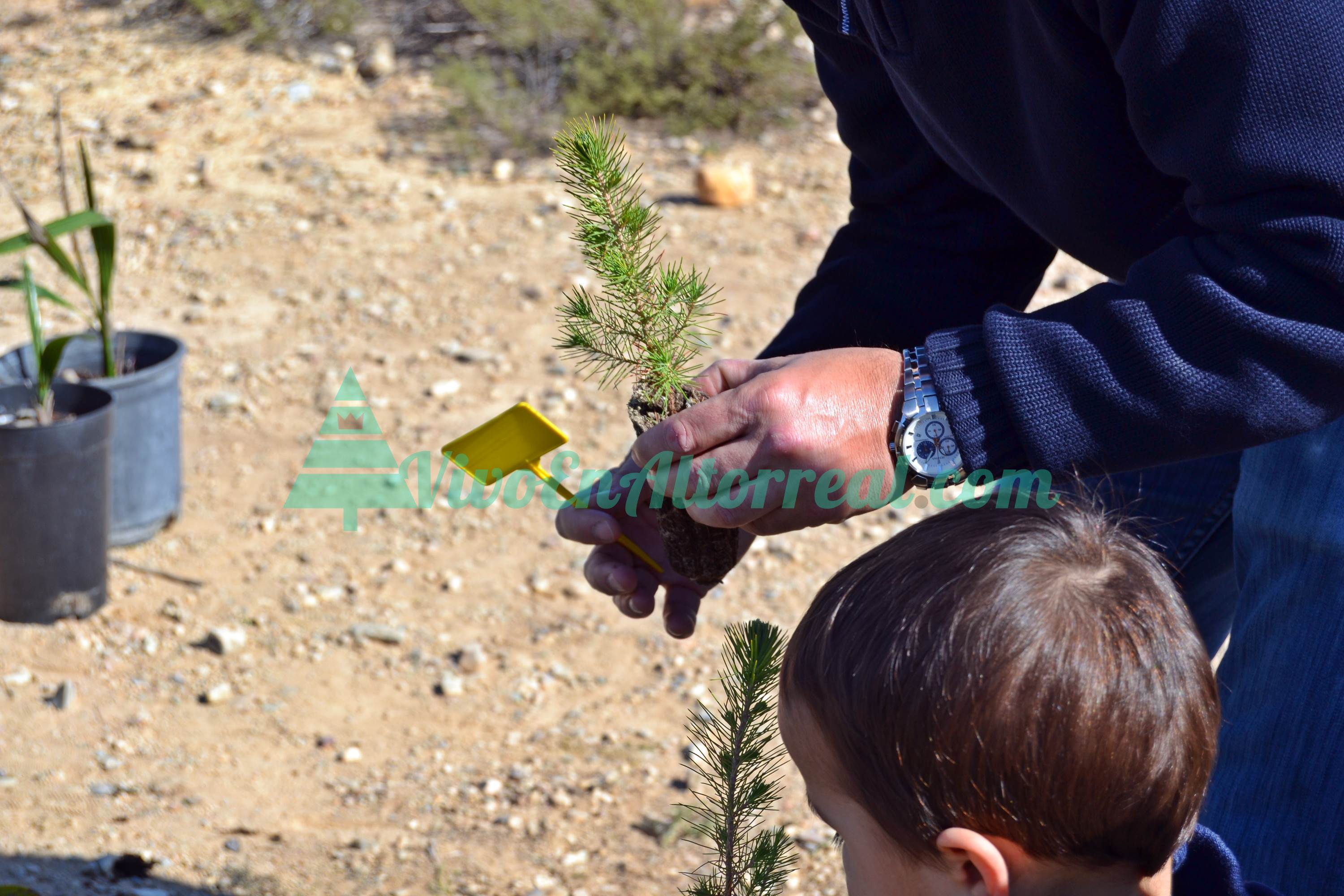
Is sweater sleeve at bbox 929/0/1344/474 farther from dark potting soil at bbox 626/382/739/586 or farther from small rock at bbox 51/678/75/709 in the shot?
small rock at bbox 51/678/75/709

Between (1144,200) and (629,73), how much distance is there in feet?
15.2

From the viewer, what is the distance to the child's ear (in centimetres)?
104

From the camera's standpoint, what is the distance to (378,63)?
20.9 feet

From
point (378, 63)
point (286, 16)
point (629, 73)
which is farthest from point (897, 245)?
point (286, 16)

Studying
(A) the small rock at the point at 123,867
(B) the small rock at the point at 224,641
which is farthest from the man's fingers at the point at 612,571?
(B) the small rock at the point at 224,641

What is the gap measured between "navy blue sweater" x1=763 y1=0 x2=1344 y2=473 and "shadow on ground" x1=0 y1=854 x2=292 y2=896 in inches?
63.4

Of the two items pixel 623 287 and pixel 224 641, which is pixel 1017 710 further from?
pixel 224 641

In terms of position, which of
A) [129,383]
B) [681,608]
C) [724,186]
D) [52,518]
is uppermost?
[681,608]

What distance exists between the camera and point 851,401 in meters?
1.29

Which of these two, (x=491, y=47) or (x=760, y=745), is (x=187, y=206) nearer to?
(x=491, y=47)

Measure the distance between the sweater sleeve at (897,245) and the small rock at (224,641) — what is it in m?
1.78

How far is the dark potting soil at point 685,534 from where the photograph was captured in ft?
4.65

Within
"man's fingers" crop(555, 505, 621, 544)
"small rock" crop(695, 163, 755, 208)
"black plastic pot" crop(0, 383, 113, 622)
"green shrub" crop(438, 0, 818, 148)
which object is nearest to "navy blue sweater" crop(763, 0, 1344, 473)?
"man's fingers" crop(555, 505, 621, 544)

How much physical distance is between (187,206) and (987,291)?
440 centimetres
